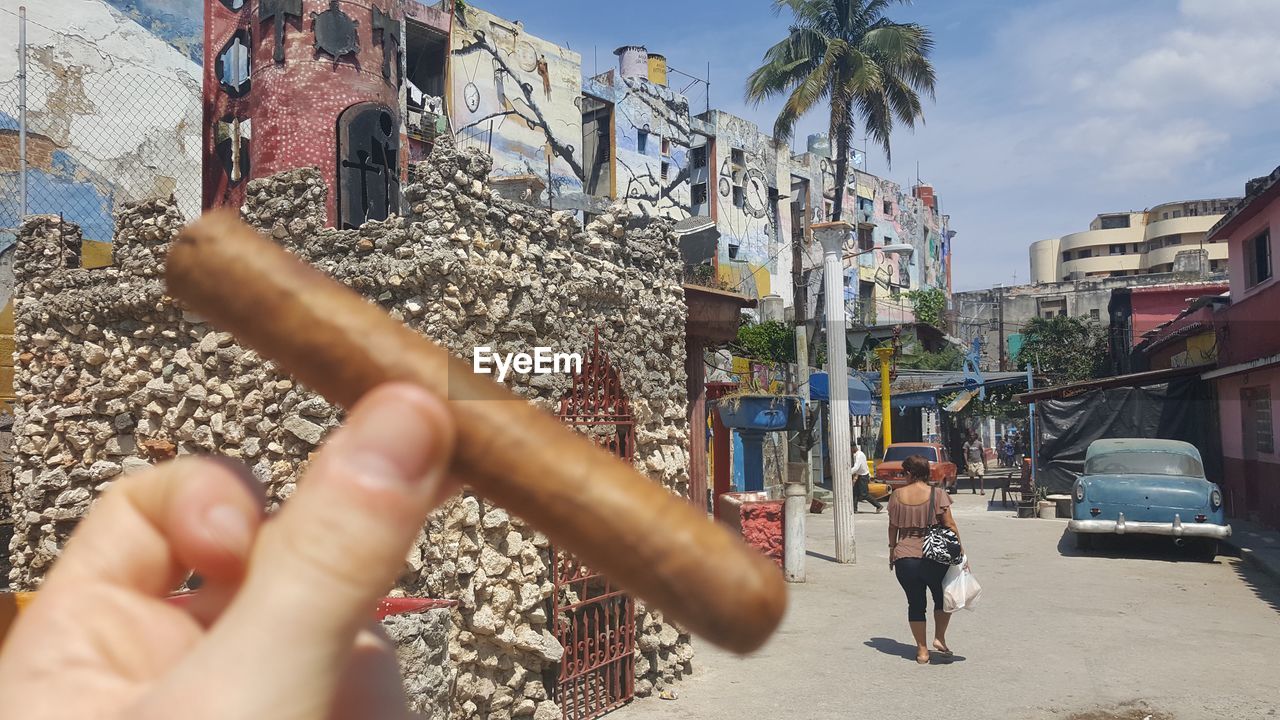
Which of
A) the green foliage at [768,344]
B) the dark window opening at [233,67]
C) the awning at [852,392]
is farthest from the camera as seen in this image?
the green foliage at [768,344]

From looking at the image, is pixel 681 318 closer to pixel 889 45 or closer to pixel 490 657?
pixel 490 657

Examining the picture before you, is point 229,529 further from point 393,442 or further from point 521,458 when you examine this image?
point 521,458

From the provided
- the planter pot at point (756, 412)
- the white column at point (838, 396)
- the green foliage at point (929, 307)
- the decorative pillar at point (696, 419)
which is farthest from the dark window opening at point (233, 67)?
the green foliage at point (929, 307)

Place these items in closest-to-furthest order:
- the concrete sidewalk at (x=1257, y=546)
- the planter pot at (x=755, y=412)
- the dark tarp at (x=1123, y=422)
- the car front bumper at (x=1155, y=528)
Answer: the concrete sidewalk at (x=1257, y=546)
the car front bumper at (x=1155, y=528)
the planter pot at (x=755, y=412)
the dark tarp at (x=1123, y=422)

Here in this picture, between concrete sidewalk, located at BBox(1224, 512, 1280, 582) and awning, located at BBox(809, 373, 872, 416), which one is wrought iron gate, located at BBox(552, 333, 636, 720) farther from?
awning, located at BBox(809, 373, 872, 416)

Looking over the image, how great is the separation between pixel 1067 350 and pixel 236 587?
41291mm

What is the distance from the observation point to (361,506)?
3.30ft

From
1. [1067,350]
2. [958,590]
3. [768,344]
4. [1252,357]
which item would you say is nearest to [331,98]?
[958,590]

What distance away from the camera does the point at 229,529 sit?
3.58 ft

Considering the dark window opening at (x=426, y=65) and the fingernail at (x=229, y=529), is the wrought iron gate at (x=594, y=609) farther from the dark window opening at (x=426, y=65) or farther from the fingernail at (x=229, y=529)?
the dark window opening at (x=426, y=65)

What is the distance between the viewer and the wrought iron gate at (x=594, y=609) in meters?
6.79

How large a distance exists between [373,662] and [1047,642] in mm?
9812

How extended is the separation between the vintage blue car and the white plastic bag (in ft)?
24.8

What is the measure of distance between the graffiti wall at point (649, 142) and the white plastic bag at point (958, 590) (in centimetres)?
2502
